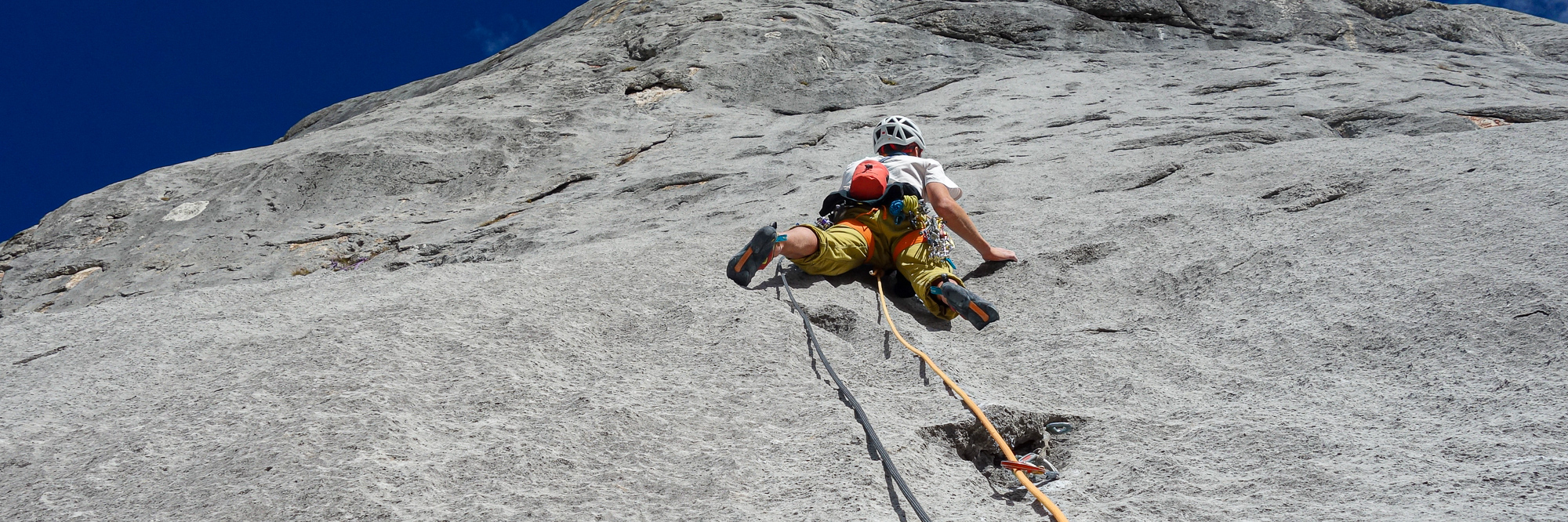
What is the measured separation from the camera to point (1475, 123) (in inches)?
217

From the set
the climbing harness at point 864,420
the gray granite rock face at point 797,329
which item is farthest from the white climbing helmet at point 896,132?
the climbing harness at point 864,420

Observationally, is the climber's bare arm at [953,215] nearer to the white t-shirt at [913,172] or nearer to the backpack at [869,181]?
the white t-shirt at [913,172]

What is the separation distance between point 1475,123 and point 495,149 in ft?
22.7

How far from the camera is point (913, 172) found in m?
3.89

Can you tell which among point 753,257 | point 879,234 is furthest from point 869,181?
point 753,257

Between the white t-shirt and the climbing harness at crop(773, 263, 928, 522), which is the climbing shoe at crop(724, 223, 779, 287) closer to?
the climbing harness at crop(773, 263, 928, 522)

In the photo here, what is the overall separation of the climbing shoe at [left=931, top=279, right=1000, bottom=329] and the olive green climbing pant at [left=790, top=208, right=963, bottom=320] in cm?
9

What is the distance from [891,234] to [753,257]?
70cm

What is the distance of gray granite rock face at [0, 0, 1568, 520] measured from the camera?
1973 millimetres

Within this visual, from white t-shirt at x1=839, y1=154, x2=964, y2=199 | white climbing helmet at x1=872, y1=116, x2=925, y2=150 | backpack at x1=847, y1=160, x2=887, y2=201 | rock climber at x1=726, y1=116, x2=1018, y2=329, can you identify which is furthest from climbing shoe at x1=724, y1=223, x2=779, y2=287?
white climbing helmet at x1=872, y1=116, x2=925, y2=150

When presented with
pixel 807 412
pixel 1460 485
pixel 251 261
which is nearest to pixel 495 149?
pixel 251 261

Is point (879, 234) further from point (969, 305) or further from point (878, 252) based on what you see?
point (969, 305)

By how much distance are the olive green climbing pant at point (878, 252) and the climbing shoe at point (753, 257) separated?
265mm

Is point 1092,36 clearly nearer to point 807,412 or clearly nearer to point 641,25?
point 641,25
